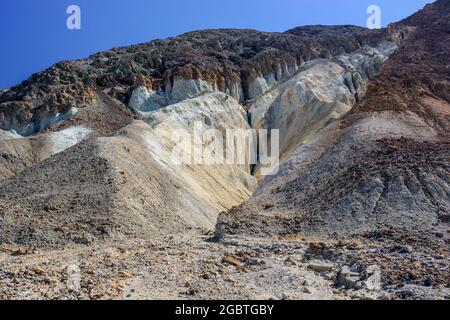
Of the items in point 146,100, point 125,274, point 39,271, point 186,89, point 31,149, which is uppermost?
point 186,89

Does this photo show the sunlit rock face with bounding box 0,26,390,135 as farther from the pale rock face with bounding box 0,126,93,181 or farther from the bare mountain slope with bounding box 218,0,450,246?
the bare mountain slope with bounding box 218,0,450,246

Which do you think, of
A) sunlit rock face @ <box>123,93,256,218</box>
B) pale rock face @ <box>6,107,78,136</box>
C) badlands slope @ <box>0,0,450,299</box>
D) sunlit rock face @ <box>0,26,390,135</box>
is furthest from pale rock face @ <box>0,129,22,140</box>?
sunlit rock face @ <box>123,93,256,218</box>

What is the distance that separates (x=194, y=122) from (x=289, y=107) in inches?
505

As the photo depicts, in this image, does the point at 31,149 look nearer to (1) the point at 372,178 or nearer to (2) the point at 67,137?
(2) the point at 67,137

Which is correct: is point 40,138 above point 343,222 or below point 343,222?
above

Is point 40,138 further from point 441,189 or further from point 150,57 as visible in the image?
point 150,57

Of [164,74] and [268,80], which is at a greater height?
[268,80]

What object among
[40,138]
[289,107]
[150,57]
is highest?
[150,57]

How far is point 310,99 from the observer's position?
175 feet

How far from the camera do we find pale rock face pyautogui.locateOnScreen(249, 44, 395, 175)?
49.1 meters

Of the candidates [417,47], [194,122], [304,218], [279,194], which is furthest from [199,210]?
[417,47]

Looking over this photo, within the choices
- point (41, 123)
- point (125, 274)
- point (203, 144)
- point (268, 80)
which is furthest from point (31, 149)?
point (268, 80)

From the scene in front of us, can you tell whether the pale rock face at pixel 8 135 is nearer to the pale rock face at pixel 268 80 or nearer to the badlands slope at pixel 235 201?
the badlands slope at pixel 235 201
